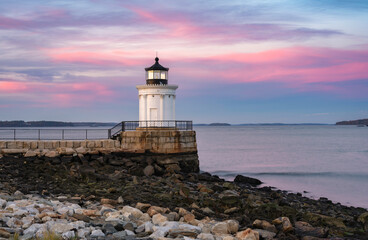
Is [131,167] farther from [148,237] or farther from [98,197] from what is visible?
[148,237]

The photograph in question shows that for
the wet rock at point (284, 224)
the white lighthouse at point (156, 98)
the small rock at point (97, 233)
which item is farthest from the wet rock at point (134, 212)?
the white lighthouse at point (156, 98)

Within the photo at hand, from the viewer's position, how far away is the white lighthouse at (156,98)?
20516mm

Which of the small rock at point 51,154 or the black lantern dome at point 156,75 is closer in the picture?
the small rock at point 51,154

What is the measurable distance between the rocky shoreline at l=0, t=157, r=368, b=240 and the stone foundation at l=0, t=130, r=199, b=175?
9.54 ft

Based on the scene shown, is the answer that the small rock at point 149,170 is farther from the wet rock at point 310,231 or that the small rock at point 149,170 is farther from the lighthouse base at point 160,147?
the wet rock at point 310,231

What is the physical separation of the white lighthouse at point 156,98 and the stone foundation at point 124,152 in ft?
4.39

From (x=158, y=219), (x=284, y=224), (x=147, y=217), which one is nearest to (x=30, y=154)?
(x=147, y=217)

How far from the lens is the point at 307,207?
43.3ft

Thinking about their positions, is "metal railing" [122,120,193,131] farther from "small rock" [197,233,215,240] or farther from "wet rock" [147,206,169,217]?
"small rock" [197,233,215,240]

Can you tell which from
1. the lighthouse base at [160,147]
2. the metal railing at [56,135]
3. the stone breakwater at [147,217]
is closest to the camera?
the stone breakwater at [147,217]

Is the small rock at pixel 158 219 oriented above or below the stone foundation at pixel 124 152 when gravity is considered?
below

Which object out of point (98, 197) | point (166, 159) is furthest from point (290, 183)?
point (98, 197)

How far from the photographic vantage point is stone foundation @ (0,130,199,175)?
17.8 m

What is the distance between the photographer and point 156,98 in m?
20.6
